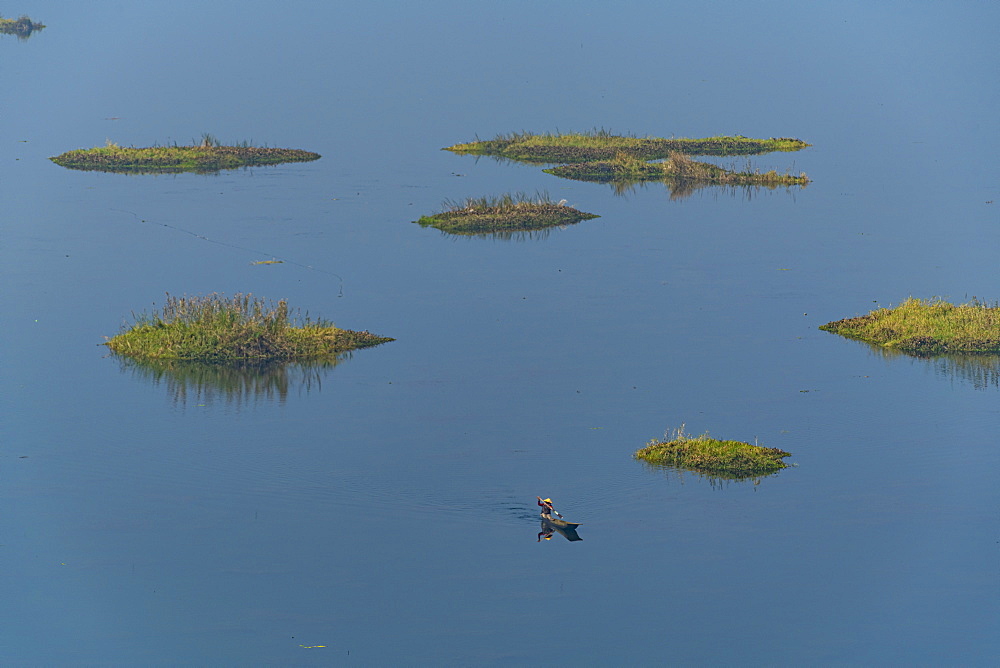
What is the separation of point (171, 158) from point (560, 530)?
205ft

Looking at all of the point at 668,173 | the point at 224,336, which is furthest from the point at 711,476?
the point at 668,173

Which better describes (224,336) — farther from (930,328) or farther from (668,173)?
(668,173)

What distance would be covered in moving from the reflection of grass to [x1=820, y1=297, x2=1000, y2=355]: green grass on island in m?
18.3

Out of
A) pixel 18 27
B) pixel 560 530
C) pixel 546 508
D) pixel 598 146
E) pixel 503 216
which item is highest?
pixel 18 27

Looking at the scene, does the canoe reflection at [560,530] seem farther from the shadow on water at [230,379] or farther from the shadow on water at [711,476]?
the shadow on water at [230,379]

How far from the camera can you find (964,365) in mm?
52312

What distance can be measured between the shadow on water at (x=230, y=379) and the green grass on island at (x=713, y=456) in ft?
40.8

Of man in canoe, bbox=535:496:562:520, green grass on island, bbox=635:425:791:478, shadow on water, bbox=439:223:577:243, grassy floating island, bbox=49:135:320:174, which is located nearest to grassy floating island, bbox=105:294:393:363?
green grass on island, bbox=635:425:791:478

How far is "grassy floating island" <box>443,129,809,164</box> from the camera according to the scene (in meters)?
95.6

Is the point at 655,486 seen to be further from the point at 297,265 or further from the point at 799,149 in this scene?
the point at 799,149

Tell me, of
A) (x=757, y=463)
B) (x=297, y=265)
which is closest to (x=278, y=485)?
(x=757, y=463)

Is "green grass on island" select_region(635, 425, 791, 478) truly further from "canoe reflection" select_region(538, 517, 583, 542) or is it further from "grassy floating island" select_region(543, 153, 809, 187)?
"grassy floating island" select_region(543, 153, 809, 187)

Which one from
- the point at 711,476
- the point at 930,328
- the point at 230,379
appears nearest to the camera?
the point at 711,476

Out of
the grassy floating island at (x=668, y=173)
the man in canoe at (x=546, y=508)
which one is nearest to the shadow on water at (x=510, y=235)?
the grassy floating island at (x=668, y=173)
